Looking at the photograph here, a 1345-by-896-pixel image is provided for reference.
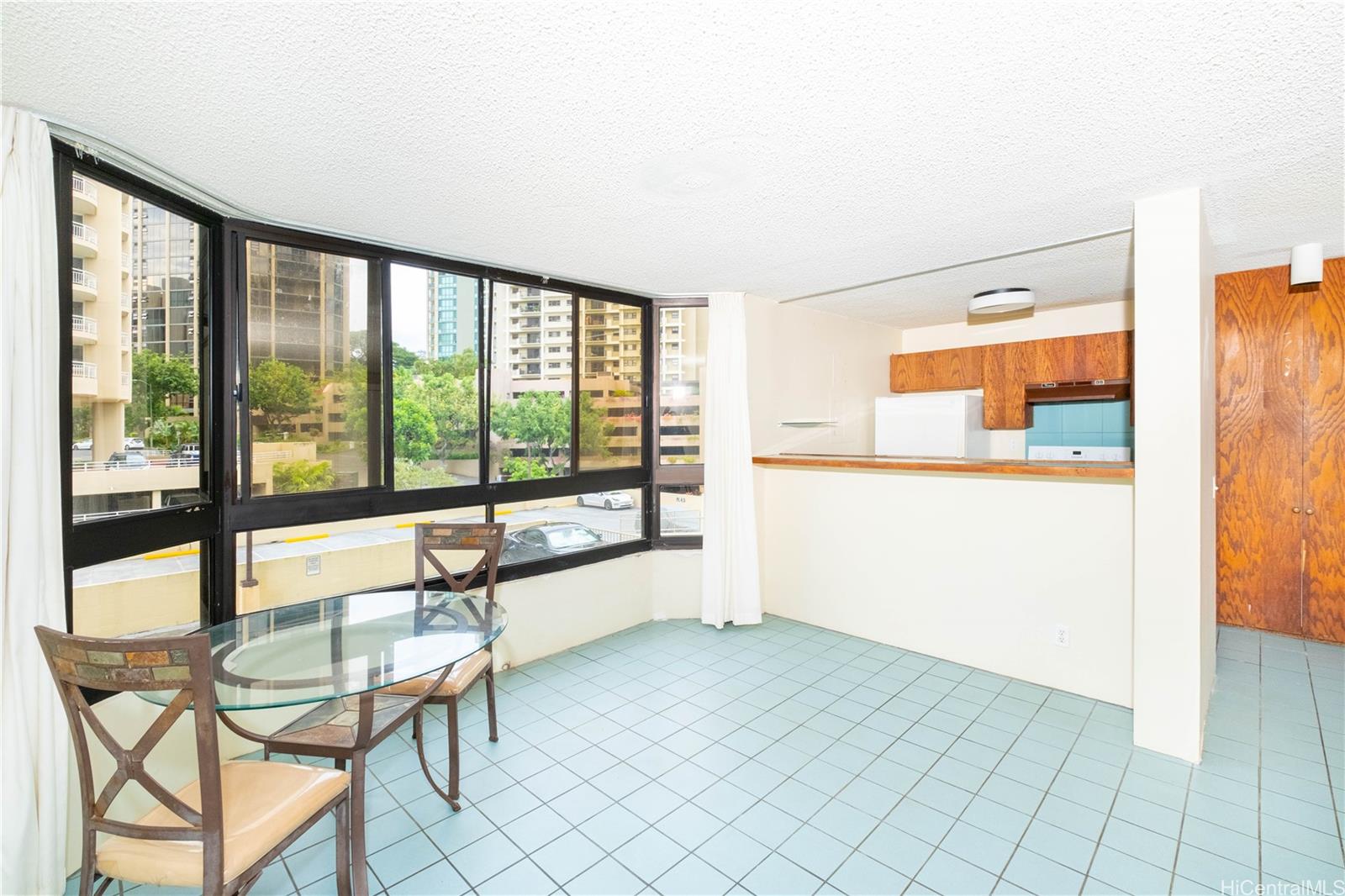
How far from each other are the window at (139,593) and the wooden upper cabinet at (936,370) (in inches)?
224

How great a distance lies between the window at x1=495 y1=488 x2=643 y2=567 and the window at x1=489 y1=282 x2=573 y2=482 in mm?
226

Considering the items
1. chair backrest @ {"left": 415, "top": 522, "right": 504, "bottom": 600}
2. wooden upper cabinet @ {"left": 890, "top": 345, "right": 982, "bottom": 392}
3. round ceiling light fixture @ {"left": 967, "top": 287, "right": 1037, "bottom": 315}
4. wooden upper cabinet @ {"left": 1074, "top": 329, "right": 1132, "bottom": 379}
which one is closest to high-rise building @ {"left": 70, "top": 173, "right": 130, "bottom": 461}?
chair backrest @ {"left": 415, "top": 522, "right": 504, "bottom": 600}

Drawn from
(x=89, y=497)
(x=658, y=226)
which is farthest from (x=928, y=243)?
(x=89, y=497)

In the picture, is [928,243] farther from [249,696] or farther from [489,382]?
[249,696]

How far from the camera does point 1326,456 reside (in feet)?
12.1

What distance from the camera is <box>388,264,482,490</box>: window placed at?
3.21m

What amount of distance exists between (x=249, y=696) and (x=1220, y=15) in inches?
123

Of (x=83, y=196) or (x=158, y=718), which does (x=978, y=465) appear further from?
(x=83, y=196)

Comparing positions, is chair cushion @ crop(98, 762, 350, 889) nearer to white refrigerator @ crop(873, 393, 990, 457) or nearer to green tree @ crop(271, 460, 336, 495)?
green tree @ crop(271, 460, 336, 495)

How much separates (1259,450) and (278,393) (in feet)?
19.6

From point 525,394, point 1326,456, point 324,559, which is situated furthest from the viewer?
point 525,394

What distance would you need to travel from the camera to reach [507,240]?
3.07 m

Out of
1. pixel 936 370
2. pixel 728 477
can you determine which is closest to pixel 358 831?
pixel 728 477

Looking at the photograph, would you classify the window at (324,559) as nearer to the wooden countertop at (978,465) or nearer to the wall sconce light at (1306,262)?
the wooden countertop at (978,465)
